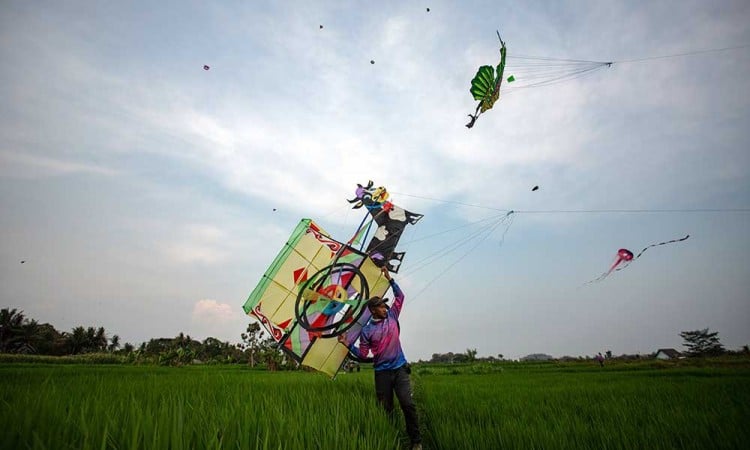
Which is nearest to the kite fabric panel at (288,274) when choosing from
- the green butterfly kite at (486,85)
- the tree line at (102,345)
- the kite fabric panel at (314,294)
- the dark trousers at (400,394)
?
the kite fabric panel at (314,294)

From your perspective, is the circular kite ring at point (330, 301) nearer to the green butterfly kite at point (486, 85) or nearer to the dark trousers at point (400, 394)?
the dark trousers at point (400, 394)

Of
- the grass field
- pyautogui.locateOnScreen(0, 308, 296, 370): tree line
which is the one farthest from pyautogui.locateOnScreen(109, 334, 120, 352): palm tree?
the grass field

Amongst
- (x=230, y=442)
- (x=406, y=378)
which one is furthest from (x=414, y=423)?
(x=230, y=442)

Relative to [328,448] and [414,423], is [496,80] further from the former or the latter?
[328,448]

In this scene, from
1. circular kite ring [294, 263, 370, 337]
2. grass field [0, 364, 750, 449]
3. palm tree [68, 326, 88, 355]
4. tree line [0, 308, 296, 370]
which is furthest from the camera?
palm tree [68, 326, 88, 355]

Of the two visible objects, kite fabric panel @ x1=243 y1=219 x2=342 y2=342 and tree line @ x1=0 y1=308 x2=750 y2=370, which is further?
tree line @ x1=0 y1=308 x2=750 y2=370

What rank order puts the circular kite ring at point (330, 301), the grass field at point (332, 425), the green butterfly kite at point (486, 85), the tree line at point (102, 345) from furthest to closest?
the tree line at point (102, 345) → the green butterfly kite at point (486, 85) → the circular kite ring at point (330, 301) → the grass field at point (332, 425)

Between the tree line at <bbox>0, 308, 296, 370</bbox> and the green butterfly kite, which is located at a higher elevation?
the green butterfly kite

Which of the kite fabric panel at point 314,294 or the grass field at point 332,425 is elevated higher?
the kite fabric panel at point 314,294

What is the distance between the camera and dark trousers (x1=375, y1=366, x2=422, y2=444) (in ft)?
12.8

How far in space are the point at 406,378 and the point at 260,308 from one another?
2321mm

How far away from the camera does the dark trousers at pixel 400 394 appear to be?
3914mm

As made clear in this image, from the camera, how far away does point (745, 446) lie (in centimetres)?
288

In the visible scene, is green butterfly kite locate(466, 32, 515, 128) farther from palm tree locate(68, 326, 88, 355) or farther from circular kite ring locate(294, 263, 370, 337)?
palm tree locate(68, 326, 88, 355)
